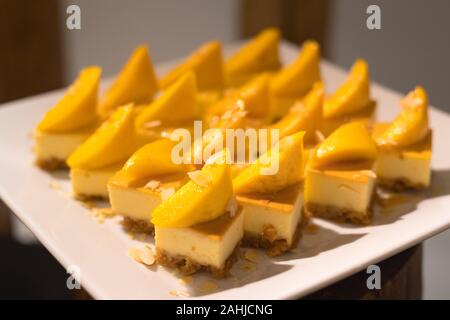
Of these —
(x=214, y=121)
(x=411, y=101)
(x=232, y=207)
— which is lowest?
(x=232, y=207)

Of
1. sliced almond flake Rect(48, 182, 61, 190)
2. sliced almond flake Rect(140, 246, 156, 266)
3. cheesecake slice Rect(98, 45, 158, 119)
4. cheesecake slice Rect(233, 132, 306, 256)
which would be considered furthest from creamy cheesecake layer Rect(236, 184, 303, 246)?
cheesecake slice Rect(98, 45, 158, 119)

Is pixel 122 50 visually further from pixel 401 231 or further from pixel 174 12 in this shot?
pixel 401 231

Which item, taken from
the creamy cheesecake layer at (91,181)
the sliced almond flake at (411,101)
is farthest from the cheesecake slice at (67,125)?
the sliced almond flake at (411,101)

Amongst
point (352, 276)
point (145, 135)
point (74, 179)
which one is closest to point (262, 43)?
point (145, 135)

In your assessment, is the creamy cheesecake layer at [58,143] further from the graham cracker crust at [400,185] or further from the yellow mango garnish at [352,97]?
the graham cracker crust at [400,185]

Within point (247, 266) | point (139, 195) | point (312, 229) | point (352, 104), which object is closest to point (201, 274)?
point (247, 266)

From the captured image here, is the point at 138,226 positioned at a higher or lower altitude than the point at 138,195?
lower

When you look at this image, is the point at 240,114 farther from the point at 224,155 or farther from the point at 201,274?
the point at 201,274
